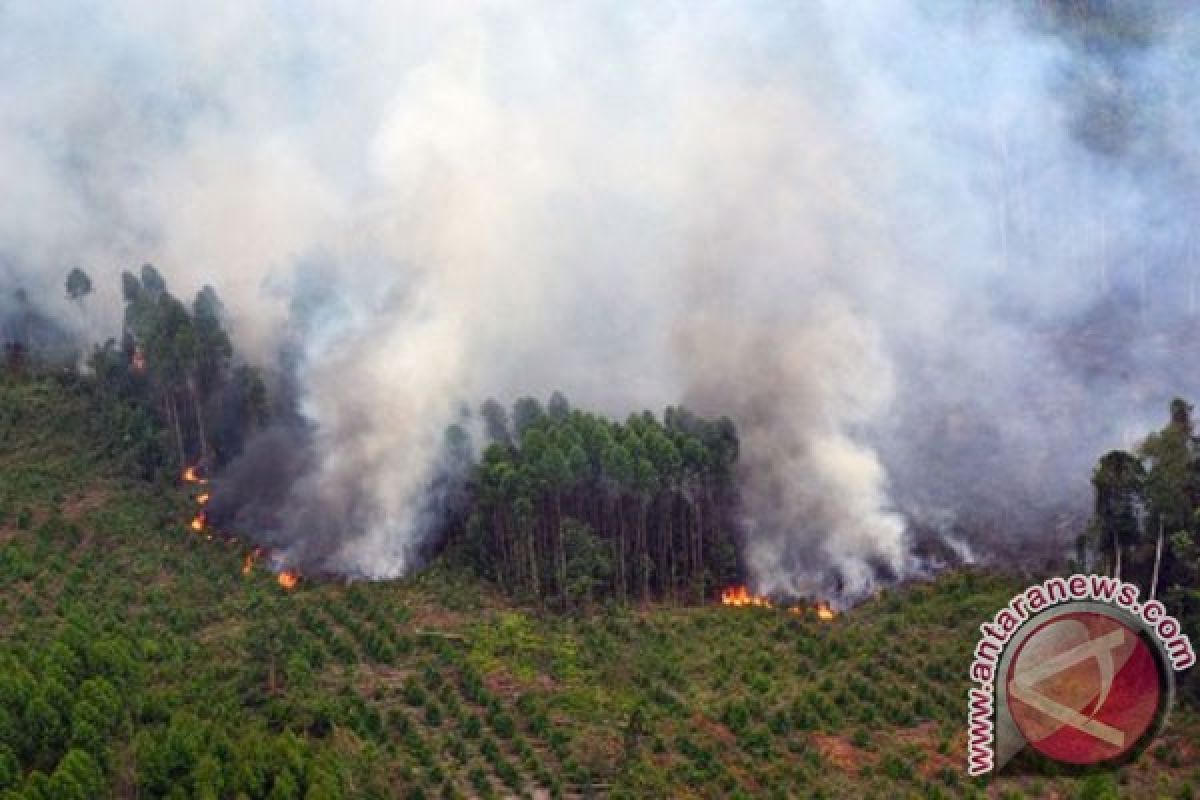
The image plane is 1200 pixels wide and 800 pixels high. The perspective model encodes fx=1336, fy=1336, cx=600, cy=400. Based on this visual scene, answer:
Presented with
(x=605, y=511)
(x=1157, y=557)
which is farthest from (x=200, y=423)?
(x=1157, y=557)

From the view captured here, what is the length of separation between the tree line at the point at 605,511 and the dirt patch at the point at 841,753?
24.5 meters

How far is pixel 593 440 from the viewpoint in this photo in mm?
93125

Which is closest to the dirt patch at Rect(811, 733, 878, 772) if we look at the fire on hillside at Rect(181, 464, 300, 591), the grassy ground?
the grassy ground

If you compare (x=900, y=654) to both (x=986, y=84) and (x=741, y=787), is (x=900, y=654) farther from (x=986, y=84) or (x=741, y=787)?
(x=986, y=84)

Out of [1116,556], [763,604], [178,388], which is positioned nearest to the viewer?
[1116,556]

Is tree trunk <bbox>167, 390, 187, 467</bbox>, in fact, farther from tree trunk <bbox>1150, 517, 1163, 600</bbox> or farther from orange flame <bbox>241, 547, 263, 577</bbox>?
tree trunk <bbox>1150, 517, 1163, 600</bbox>

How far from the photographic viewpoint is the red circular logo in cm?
5869

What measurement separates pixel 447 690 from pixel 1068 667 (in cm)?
3176

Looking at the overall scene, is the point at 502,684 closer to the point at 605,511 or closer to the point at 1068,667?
the point at 605,511

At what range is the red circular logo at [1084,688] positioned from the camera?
193 feet

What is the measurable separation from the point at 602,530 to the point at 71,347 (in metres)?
71.4

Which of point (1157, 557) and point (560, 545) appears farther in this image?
point (560, 545)

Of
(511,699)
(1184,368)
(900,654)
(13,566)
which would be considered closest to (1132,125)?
(1184,368)

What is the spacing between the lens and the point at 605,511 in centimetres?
9281
